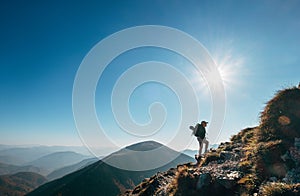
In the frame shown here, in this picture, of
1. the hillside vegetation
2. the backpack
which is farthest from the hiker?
the hillside vegetation

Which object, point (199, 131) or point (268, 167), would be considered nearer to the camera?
point (268, 167)

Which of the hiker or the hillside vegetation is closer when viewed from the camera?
the hillside vegetation

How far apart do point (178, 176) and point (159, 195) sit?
343 centimetres

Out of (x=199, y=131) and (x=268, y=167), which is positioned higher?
(x=199, y=131)

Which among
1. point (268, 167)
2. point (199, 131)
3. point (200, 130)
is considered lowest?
point (268, 167)

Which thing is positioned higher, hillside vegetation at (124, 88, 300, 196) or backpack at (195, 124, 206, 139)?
backpack at (195, 124, 206, 139)

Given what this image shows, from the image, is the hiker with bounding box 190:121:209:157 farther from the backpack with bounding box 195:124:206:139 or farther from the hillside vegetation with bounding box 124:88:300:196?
the hillside vegetation with bounding box 124:88:300:196

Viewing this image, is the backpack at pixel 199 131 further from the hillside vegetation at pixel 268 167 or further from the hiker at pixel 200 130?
the hillside vegetation at pixel 268 167

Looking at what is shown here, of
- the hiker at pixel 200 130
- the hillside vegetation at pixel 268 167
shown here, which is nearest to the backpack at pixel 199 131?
the hiker at pixel 200 130

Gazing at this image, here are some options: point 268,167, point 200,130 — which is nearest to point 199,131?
point 200,130

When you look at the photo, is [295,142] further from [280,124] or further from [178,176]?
[178,176]

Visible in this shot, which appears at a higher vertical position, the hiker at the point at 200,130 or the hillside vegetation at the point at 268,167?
the hiker at the point at 200,130

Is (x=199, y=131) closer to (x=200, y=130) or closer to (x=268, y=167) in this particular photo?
(x=200, y=130)

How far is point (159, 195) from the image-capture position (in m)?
15.9
